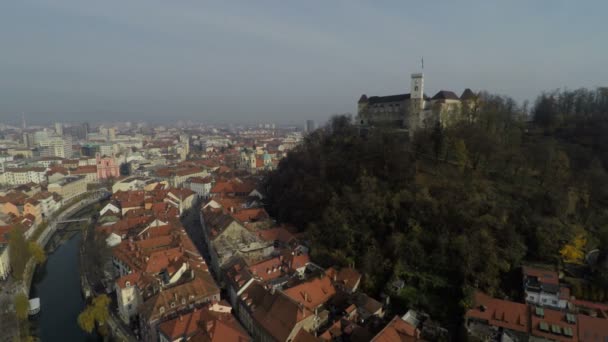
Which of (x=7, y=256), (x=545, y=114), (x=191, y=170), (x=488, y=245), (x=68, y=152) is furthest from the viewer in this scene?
(x=68, y=152)

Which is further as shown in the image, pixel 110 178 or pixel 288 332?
pixel 110 178

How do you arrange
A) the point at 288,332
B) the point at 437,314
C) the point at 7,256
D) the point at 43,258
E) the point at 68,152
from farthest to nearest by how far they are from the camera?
the point at 68,152 < the point at 43,258 < the point at 7,256 < the point at 437,314 < the point at 288,332

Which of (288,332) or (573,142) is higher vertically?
(573,142)

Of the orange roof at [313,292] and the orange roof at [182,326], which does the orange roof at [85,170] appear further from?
the orange roof at [313,292]

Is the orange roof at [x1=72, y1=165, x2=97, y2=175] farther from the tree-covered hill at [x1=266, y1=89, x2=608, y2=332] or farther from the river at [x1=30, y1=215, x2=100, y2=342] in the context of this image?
the tree-covered hill at [x1=266, y1=89, x2=608, y2=332]

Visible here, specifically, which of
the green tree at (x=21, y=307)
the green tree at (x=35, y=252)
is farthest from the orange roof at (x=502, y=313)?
the green tree at (x=35, y=252)


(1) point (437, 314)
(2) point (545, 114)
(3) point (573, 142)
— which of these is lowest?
(1) point (437, 314)

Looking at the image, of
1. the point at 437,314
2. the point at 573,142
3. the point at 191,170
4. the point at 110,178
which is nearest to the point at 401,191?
the point at 437,314

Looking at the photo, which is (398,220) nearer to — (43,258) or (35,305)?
(35,305)

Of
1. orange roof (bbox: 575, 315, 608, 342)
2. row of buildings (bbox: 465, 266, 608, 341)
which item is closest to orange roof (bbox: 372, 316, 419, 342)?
row of buildings (bbox: 465, 266, 608, 341)
